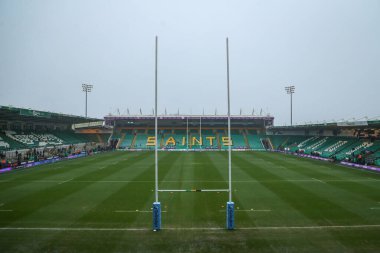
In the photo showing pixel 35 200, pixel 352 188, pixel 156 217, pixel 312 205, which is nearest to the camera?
pixel 156 217

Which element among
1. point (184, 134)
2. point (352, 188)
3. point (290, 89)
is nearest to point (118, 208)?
point (352, 188)

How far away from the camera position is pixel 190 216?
13.4 m

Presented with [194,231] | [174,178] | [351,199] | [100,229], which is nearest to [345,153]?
[351,199]

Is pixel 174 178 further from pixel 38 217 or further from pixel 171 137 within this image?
pixel 171 137

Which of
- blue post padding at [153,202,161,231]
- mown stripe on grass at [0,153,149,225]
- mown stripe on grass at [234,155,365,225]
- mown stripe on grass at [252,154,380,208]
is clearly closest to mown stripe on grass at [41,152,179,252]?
blue post padding at [153,202,161,231]

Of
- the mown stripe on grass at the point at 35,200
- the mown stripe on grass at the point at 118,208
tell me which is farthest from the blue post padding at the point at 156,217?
the mown stripe on grass at the point at 35,200

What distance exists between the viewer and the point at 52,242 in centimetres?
1040

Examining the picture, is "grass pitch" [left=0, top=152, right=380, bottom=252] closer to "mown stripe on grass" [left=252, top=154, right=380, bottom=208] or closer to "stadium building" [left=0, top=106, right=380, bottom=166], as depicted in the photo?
"mown stripe on grass" [left=252, top=154, right=380, bottom=208]

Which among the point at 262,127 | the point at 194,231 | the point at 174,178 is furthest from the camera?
the point at 262,127

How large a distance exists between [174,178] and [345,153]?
28.8m

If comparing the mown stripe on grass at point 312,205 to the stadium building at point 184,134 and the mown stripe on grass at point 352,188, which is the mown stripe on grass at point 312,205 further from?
the stadium building at point 184,134

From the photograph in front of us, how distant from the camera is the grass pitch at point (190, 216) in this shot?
33.4 ft

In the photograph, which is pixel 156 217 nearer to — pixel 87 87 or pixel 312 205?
pixel 312 205

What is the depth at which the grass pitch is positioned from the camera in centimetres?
1018
